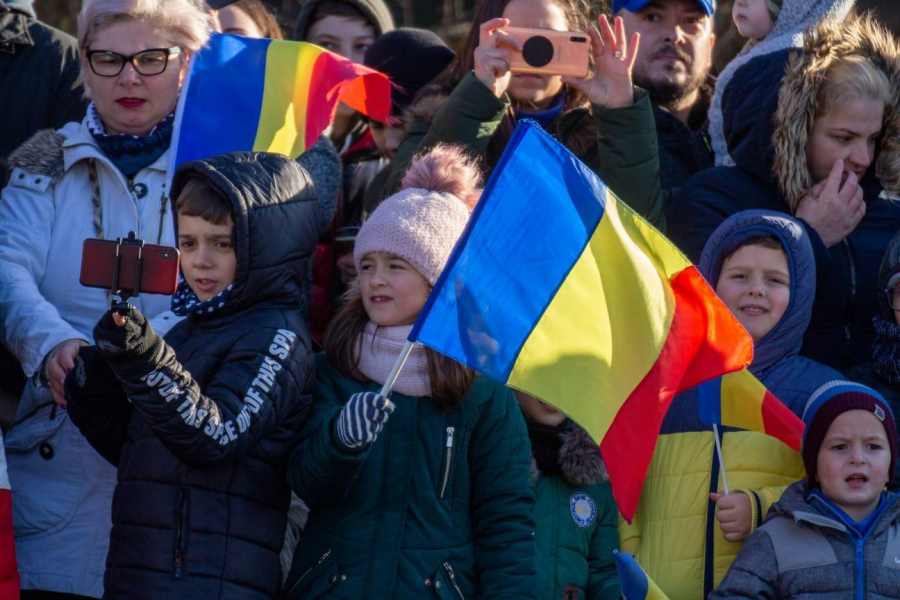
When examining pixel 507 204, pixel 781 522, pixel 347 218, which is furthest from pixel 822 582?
pixel 347 218

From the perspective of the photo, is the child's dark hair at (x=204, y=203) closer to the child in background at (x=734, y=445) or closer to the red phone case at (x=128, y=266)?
the red phone case at (x=128, y=266)

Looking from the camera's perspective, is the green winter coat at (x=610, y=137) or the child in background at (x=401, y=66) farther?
the child in background at (x=401, y=66)

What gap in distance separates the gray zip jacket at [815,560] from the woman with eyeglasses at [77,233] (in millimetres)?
1753

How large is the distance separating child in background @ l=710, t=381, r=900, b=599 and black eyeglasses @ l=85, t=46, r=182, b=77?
222 cm

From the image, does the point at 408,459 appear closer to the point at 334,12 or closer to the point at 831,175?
the point at 831,175

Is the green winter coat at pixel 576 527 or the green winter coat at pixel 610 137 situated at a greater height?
the green winter coat at pixel 610 137

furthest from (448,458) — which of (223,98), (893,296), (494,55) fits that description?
(893,296)

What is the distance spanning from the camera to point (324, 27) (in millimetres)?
6305

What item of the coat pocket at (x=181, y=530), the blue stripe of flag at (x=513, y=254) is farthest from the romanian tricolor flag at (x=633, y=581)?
the coat pocket at (x=181, y=530)

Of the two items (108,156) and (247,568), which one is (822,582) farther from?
(108,156)

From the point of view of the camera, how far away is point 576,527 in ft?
15.0

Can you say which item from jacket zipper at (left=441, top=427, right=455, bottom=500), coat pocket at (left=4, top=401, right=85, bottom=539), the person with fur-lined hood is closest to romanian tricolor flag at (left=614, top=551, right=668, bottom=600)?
jacket zipper at (left=441, top=427, right=455, bottom=500)

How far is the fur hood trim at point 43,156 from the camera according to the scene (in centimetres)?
465

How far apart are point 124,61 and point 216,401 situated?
138 cm
